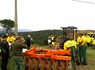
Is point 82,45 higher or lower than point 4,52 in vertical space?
higher

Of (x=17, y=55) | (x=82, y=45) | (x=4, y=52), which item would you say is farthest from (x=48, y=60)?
(x=82, y=45)

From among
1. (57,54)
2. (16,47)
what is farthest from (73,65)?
(16,47)

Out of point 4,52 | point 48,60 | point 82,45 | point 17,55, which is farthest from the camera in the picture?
point 82,45

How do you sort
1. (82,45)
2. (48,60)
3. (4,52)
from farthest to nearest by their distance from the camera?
(82,45), (4,52), (48,60)

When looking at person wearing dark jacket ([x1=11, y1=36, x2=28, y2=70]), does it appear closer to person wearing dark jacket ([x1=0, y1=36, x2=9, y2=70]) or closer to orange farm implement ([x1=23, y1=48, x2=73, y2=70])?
orange farm implement ([x1=23, y1=48, x2=73, y2=70])

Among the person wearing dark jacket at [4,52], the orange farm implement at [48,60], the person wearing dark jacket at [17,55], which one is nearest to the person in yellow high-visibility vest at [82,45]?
the orange farm implement at [48,60]

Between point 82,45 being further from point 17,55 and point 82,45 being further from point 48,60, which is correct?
point 17,55

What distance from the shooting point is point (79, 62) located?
1939 cm

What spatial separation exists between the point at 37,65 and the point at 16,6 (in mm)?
13517

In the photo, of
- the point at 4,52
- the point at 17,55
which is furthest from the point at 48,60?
the point at 4,52

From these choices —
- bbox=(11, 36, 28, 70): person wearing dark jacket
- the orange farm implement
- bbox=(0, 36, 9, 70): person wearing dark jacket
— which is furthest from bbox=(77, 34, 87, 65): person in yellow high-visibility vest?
bbox=(11, 36, 28, 70): person wearing dark jacket

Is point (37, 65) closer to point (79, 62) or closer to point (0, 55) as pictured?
point (0, 55)

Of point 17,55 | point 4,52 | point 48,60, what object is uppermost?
point 17,55

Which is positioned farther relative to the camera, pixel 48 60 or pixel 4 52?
pixel 4 52
